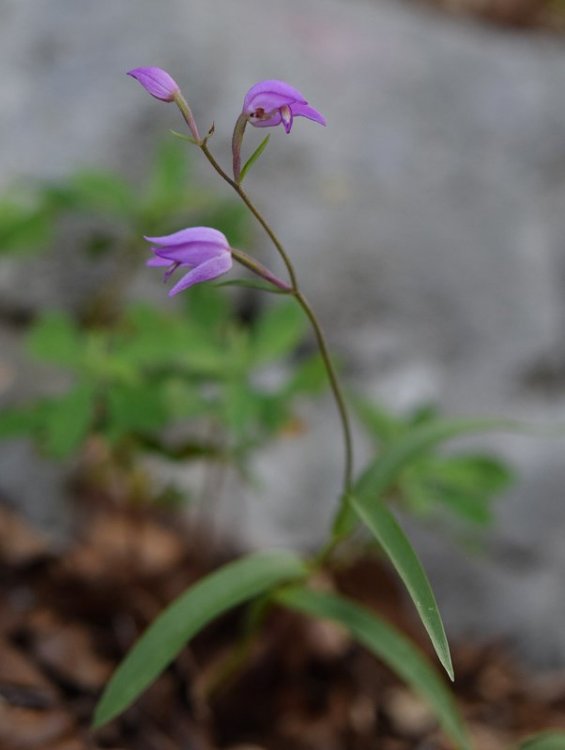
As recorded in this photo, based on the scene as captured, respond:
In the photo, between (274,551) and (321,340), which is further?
(274,551)

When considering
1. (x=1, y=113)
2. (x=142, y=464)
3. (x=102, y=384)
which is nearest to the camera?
(x=102, y=384)

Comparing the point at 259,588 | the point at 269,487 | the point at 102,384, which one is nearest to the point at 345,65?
the point at 269,487

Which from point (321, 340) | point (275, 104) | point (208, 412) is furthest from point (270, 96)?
point (208, 412)

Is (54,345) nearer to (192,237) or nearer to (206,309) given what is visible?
(206,309)

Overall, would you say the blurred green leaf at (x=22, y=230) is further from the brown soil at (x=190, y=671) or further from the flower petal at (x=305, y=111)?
the flower petal at (x=305, y=111)

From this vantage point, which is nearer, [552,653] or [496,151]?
[552,653]

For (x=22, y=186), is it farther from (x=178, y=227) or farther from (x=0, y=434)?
(x=0, y=434)
